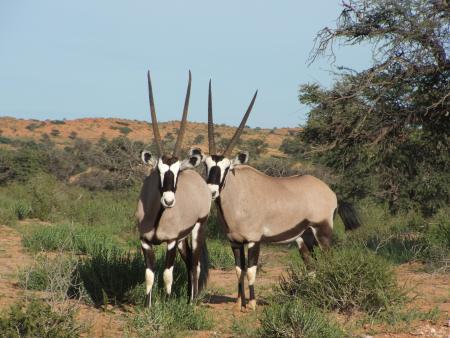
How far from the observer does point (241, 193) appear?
25.8 feet

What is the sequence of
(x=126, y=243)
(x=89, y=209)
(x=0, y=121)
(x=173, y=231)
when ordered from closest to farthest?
(x=173, y=231) < (x=126, y=243) < (x=89, y=209) < (x=0, y=121)

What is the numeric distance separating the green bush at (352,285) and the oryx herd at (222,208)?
117cm

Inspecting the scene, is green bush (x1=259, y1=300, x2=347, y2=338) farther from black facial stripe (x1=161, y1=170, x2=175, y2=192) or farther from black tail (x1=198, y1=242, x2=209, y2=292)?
black tail (x1=198, y1=242, x2=209, y2=292)

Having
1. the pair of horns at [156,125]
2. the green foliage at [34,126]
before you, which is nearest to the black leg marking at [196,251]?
the pair of horns at [156,125]

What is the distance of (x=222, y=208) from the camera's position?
7.79 metres

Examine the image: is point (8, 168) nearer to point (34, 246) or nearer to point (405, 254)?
point (34, 246)

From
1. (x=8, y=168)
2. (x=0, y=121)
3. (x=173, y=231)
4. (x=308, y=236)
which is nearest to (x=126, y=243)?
(x=308, y=236)

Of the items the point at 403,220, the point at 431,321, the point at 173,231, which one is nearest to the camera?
the point at 431,321

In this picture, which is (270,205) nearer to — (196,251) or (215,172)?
(215,172)

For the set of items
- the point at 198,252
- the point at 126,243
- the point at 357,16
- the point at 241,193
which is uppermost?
the point at 357,16

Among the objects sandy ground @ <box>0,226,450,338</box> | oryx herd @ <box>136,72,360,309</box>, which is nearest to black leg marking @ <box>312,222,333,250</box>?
oryx herd @ <box>136,72,360,309</box>

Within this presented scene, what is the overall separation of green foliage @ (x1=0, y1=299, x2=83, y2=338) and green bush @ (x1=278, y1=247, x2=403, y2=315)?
228cm

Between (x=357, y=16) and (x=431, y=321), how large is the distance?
714 centimetres

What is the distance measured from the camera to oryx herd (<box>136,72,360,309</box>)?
684cm
